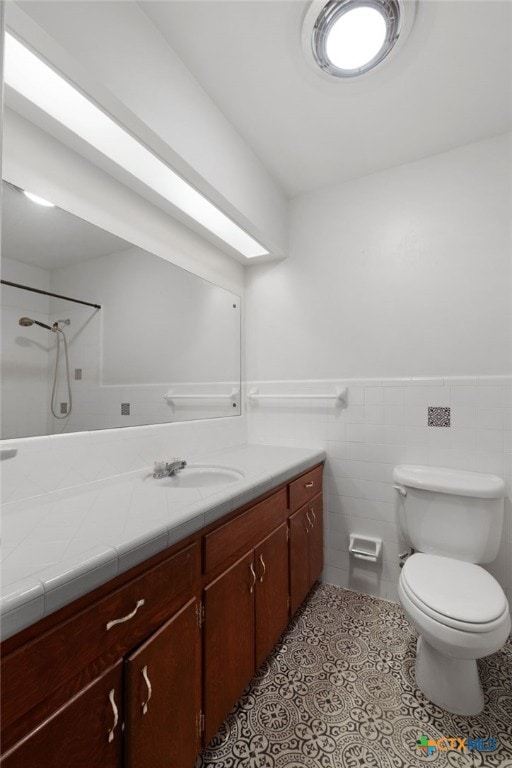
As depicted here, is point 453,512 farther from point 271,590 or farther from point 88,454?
point 88,454

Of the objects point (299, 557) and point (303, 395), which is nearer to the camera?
point (299, 557)

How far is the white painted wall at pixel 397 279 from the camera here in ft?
5.66

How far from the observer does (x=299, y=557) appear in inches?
67.1

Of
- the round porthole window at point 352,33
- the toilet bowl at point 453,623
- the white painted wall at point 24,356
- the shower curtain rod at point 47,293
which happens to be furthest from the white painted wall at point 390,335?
the white painted wall at point 24,356

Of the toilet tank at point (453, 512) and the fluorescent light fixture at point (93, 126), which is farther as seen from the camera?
the toilet tank at point (453, 512)

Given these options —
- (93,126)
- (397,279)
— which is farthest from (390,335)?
(93,126)

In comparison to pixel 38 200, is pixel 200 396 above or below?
below

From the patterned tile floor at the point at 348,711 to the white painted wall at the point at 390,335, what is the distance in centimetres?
42

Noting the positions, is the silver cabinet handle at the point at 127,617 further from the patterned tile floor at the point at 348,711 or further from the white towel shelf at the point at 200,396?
the white towel shelf at the point at 200,396

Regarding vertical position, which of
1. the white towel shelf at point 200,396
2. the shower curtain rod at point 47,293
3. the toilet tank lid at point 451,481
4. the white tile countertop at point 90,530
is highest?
the shower curtain rod at point 47,293

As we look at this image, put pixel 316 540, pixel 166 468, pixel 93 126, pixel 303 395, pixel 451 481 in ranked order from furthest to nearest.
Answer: pixel 303 395 < pixel 316 540 < pixel 451 481 < pixel 166 468 < pixel 93 126

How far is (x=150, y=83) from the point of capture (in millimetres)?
1208

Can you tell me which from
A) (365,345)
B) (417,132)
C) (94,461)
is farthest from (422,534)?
(417,132)

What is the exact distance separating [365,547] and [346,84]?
7.63 ft
